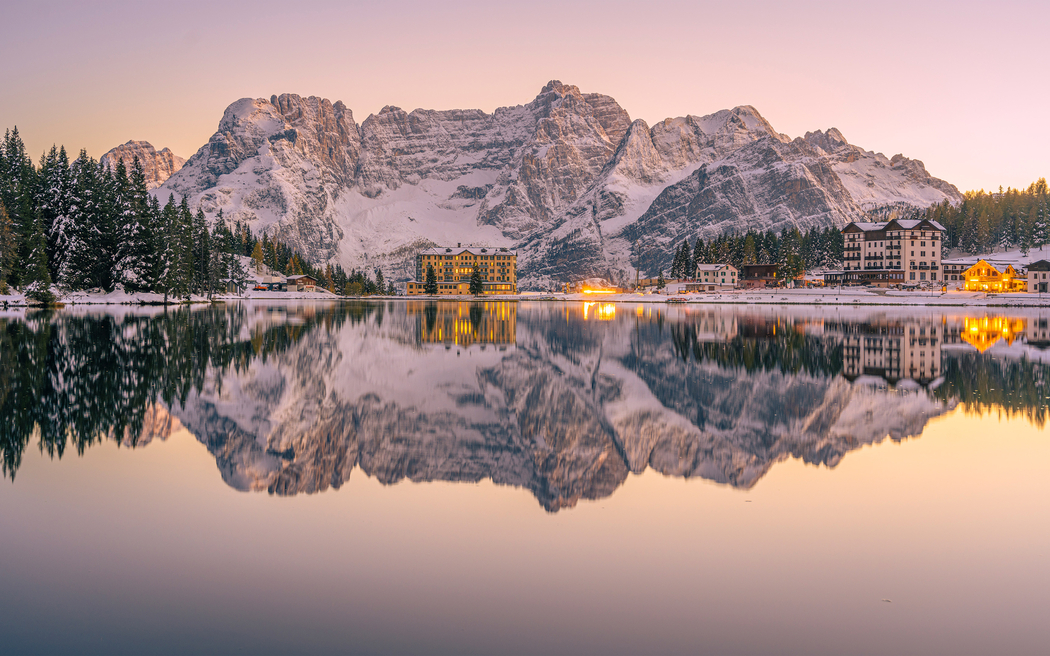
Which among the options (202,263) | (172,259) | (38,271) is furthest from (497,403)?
(202,263)

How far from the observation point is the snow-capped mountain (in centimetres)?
1326

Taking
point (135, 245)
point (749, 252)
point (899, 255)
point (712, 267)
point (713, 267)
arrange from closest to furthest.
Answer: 1. point (135, 245)
2. point (899, 255)
3. point (713, 267)
4. point (712, 267)
5. point (749, 252)

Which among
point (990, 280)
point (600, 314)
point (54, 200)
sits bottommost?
point (600, 314)

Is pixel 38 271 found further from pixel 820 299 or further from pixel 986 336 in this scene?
pixel 820 299

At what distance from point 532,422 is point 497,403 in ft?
10.9

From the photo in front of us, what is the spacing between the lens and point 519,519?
412 inches

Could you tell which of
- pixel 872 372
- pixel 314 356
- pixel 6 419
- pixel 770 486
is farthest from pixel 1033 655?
pixel 314 356

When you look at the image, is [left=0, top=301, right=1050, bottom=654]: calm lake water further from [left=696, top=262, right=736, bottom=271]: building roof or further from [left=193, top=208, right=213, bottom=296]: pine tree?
[left=696, top=262, right=736, bottom=271]: building roof

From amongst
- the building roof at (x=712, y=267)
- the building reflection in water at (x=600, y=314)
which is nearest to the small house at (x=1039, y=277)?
the building roof at (x=712, y=267)

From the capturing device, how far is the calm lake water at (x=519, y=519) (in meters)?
7.21

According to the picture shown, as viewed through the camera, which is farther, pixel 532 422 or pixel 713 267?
pixel 713 267

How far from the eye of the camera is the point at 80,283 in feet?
326

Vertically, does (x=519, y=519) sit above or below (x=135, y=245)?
below

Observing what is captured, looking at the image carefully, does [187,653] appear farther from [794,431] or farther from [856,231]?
[856,231]
